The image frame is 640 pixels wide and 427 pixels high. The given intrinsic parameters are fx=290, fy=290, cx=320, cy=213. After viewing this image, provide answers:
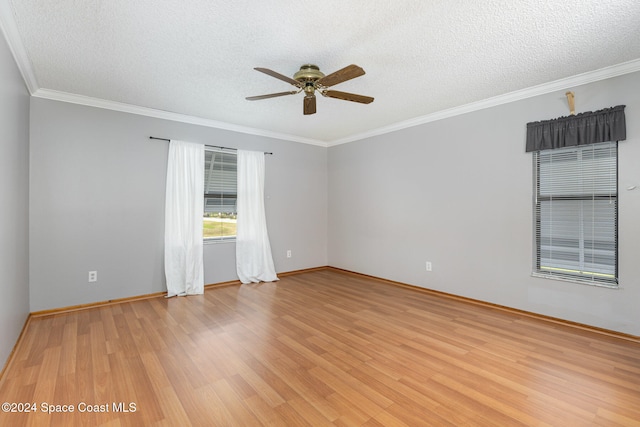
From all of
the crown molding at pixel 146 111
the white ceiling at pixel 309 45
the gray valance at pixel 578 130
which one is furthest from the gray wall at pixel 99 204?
the gray valance at pixel 578 130

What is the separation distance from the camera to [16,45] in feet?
7.68

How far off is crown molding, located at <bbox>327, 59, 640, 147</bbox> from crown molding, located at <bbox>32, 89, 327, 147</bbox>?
2.02m

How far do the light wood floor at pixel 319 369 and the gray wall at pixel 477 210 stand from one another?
0.33 m

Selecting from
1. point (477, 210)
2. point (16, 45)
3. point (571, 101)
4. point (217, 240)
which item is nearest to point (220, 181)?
point (217, 240)

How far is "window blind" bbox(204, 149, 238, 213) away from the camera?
4539 millimetres

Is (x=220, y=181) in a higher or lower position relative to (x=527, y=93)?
lower

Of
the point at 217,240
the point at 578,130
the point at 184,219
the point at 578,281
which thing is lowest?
the point at 578,281

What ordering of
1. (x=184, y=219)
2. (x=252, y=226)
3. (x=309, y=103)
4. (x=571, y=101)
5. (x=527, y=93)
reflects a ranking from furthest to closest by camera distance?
1. (x=252, y=226)
2. (x=184, y=219)
3. (x=527, y=93)
4. (x=571, y=101)
5. (x=309, y=103)

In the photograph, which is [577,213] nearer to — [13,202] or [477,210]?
[477,210]

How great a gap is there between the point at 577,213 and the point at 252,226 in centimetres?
424

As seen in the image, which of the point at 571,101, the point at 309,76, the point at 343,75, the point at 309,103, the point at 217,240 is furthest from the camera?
the point at 217,240

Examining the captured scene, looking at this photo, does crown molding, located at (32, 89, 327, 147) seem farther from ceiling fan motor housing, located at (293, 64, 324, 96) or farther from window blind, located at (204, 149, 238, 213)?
ceiling fan motor housing, located at (293, 64, 324, 96)

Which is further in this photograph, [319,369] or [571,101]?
[571,101]

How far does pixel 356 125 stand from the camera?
470 cm
